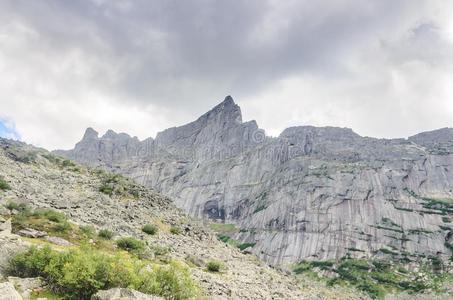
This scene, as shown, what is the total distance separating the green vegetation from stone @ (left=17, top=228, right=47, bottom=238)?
11745 mm

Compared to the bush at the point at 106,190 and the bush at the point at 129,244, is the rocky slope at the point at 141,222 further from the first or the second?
the bush at the point at 129,244

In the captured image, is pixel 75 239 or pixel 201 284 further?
pixel 75 239

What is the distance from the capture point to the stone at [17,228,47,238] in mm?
43125

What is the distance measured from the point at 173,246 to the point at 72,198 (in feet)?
63.0

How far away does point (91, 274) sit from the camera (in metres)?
28.5

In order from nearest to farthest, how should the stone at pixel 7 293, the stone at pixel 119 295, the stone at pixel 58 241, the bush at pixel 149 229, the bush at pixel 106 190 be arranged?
the stone at pixel 7 293
the stone at pixel 119 295
the stone at pixel 58 241
the bush at pixel 149 229
the bush at pixel 106 190

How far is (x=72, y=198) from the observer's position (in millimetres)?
66125

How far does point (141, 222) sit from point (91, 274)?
36656 mm

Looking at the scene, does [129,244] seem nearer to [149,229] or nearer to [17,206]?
[149,229]

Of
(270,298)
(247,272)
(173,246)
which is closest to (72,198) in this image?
(173,246)

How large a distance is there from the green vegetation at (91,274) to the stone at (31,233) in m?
11.7

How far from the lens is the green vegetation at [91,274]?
28672mm

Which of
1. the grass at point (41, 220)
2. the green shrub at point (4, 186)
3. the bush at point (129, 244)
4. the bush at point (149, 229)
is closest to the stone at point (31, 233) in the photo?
the grass at point (41, 220)

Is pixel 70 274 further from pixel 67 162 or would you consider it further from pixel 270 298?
pixel 67 162
